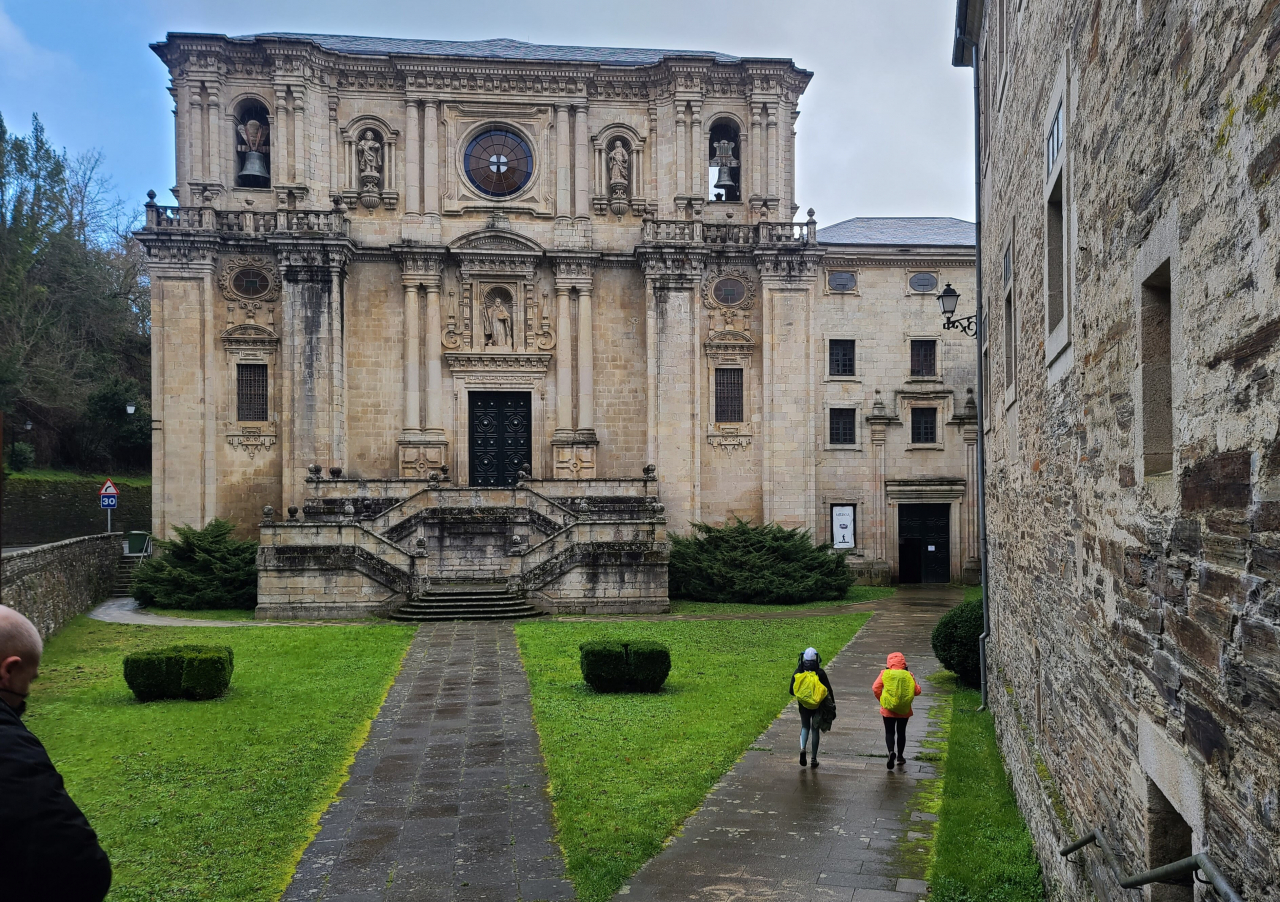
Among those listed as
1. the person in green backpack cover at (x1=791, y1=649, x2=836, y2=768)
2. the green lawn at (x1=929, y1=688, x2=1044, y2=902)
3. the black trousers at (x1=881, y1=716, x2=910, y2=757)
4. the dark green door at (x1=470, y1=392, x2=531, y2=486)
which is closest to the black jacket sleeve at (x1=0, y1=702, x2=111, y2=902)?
the green lawn at (x1=929, y1=688, x2=1044, y2=902)

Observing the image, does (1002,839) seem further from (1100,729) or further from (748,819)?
(1100,729)

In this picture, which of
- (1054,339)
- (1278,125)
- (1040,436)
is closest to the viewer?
(1278,125)

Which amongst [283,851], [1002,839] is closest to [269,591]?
[283,851]

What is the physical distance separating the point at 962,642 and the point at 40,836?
1482cm

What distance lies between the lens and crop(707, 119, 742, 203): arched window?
1350 inches

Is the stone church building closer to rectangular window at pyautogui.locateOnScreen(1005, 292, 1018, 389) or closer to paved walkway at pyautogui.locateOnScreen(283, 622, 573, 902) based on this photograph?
paved walkway at pyautogui.locateOnScreen(283, 622, 573, 902)

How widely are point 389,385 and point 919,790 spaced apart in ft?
83.0

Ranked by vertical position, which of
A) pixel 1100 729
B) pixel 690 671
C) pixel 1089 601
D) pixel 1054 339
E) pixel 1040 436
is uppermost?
pixel 1054 339

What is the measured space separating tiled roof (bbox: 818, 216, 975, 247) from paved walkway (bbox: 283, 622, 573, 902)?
25.2 meters

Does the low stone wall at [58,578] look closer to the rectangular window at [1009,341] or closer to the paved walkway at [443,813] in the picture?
the paved walkway at [443,813]

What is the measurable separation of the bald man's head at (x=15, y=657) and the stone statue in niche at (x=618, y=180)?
102 feet

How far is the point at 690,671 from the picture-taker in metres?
17.7

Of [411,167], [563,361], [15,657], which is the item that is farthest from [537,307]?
[15,657]

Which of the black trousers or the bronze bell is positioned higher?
the bronze bell
